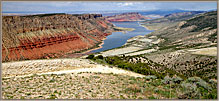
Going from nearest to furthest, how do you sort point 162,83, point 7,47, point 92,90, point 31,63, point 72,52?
1. point 92,90
2. point 162,83
3. point 31,63
4. point 7,47
5. point 72,52

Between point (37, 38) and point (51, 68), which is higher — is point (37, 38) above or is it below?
below

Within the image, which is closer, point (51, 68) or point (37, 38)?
point (51, 68)

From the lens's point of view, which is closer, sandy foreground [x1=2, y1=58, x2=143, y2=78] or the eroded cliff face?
sandy foreground [x1=2, y1=58, x2=143, y2=78]

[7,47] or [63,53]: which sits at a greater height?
[7,47]

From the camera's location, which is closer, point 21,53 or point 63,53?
point 21,53

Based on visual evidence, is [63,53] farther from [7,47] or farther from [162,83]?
[162,83]

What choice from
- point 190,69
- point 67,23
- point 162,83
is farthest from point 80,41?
point 162,83

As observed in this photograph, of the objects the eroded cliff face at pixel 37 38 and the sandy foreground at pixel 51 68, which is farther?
the eroded cliff face at pixel 37 38

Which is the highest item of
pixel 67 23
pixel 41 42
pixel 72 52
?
pixel 67 23

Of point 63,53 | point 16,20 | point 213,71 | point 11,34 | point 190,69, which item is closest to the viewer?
point 213,71
